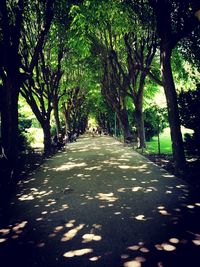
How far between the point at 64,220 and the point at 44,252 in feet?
5.28

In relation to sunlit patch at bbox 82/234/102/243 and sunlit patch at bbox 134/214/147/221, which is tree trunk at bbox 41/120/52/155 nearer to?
sunlit patch at bbox 134/214/147/221

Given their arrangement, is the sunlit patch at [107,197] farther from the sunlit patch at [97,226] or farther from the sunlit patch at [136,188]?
the sunlit patch at [97,226]

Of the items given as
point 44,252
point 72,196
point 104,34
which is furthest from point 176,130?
point 104,34

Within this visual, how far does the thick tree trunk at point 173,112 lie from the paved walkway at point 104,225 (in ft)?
3.02

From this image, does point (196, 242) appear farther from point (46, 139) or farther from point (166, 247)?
point (46, 139)

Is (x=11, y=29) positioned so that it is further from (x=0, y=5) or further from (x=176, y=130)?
(x=176, y=130)

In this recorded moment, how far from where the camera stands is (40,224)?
6383 mm

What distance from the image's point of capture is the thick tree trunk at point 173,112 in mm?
10820

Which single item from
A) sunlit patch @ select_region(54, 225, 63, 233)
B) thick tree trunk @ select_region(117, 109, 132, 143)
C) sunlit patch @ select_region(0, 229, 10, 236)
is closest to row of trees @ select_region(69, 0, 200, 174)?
sunlit patch @ select_region(54, 225, 63, 233)

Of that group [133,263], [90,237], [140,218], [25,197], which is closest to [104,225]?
Result: [90,237]

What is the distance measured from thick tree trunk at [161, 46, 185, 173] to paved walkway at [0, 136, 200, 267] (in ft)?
3.02

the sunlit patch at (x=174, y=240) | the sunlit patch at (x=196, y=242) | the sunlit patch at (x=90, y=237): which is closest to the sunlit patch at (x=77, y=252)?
the sunlit patch at (x=90, y=237)

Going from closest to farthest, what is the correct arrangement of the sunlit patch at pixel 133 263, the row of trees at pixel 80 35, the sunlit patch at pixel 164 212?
the sunlit patch at pixel 133 263
the sunlit patch at pixel 164 212
the row of trees at pixel 80 35

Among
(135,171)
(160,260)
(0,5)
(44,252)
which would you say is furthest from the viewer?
(135,171)
